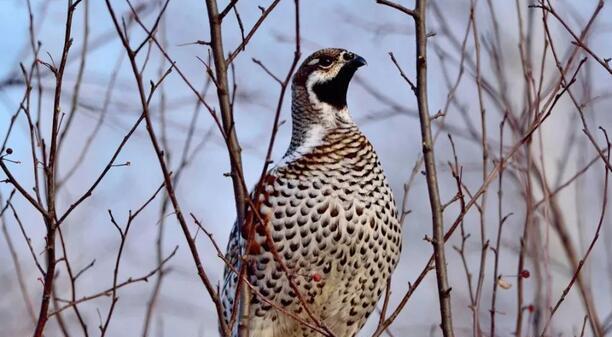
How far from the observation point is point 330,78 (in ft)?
16.3

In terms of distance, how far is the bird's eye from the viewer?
498 cm

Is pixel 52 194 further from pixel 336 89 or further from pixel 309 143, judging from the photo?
pixel 336 89

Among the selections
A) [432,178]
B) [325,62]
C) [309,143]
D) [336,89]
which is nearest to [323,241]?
[309,143]

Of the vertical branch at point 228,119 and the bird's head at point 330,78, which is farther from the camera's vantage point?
the bird's head at point 330,78

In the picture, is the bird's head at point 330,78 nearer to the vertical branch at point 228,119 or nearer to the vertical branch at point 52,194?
the vertical branch at point 228,119

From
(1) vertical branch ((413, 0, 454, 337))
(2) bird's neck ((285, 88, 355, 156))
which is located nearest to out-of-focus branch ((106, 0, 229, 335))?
(1) vertical branch ((413, 0, 454, 337))

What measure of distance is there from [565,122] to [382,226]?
3.84 meters

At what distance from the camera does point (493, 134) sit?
425 inches

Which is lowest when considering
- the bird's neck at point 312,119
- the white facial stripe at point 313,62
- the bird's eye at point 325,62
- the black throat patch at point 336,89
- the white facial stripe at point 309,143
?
the white facial stripe at point 309,143

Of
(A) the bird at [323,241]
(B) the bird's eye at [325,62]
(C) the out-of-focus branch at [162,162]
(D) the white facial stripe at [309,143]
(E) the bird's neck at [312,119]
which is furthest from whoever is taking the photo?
(B) the bird's eye at [325,62]

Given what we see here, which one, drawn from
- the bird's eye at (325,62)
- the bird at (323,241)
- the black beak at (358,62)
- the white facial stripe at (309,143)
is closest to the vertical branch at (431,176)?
the bird at (323,241)

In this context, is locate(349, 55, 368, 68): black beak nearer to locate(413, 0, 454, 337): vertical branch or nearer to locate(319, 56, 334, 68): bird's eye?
locate(319, 56, 334, 68): bird's eye

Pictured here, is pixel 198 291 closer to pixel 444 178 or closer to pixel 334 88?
pixel 444 178

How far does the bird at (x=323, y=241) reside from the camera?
431 centimetres
